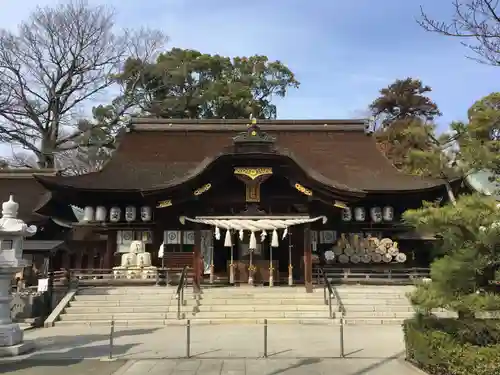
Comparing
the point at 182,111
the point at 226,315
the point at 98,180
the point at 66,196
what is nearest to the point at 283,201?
the point at 226,315

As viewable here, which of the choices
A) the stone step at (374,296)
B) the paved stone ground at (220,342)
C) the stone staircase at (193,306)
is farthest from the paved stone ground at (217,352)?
the stone step at (374,296)

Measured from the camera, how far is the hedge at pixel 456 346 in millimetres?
6680

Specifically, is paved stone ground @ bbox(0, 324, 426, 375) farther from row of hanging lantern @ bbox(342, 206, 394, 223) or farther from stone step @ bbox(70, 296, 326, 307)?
row of hanging lantern @ bbox(342, 206, 394, 223)

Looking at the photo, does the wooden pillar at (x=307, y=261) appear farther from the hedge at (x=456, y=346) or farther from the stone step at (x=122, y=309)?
the hedge at (x=456, y=346)

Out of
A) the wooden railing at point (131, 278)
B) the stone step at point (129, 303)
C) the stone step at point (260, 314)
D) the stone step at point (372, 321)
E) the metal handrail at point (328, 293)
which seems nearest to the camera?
the stone step at point (372, 321)

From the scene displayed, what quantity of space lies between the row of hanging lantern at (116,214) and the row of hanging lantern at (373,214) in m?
8.41

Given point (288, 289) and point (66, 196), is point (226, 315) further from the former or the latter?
point (66, 196)

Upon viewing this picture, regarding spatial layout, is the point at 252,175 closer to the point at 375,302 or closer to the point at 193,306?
the point at 193,306

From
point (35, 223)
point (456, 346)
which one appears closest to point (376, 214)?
point (456, 346)

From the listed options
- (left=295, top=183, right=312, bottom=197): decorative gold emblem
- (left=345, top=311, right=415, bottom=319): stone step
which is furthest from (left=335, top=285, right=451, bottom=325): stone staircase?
(left=295, top=183, right=312, bottom=197): decorative gold emblem

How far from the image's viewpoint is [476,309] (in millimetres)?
6809

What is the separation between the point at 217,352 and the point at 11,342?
4.27 metres

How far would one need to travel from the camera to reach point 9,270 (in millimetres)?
9656

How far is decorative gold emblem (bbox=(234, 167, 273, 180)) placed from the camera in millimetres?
18125
